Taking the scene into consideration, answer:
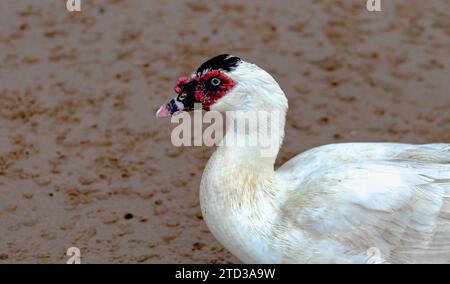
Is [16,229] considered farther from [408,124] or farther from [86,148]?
[408,124]

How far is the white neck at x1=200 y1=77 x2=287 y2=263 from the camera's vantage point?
3.87 m

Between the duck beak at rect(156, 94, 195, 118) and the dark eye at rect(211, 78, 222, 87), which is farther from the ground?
the dark eye at rect(211, 78, 222, 87)

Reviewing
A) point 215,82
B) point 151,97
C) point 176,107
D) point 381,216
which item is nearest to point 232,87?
point 215,82

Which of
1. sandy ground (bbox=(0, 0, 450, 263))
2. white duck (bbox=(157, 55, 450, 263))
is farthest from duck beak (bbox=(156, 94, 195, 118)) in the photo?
sandy ground (bbox=(0, 0, 450, 263))

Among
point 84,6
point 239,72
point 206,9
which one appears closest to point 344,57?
point 206,9

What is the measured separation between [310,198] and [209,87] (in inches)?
28.4

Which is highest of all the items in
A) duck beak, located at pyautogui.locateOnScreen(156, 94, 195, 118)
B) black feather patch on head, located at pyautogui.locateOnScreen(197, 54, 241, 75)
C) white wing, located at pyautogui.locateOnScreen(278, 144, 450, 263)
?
black feather patch on head, located at pyautogui.locateOnScreen(197, 54, 241, 75)

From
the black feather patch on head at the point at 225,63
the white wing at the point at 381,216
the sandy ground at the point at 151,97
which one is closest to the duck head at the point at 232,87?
the black feather patch on head at the point at 225,63

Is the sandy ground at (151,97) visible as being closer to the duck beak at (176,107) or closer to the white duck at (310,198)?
the white duck at (310,198)

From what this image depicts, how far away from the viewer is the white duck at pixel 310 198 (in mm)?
3760

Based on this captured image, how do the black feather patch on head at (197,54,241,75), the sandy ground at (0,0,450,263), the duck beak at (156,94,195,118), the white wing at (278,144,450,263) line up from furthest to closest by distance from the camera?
the sandy ground at (0,0,450,263) → the duck beak at (156,94,195,118) → the black feather patch on head at (197,54,241,75) → the white wing at (278,144,450,263)

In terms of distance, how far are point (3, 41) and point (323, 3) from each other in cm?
260

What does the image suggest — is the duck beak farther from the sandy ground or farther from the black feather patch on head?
the sandy ground

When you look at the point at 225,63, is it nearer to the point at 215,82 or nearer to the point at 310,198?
the point at 215,82
